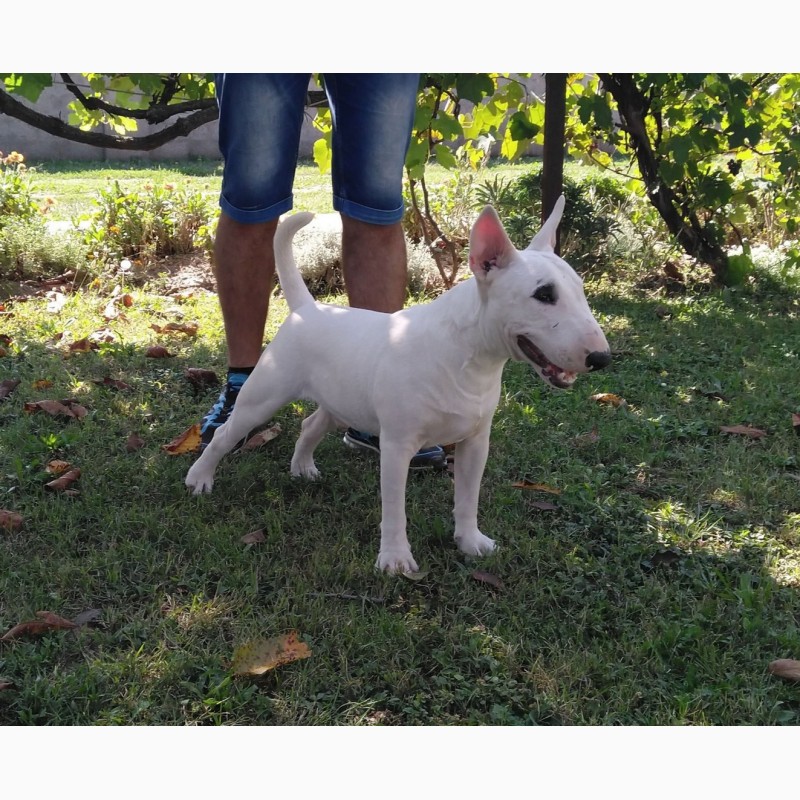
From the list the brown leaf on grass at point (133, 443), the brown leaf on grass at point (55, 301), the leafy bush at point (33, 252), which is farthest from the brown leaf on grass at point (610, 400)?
the leafy bush at point (33, 252)

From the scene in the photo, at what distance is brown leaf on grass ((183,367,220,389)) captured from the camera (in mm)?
3889

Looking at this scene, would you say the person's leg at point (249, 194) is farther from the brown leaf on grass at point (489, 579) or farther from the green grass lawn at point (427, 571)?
the brown leaf on grass at point (489, 579)

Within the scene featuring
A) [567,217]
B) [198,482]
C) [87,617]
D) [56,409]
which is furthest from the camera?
[567,217]

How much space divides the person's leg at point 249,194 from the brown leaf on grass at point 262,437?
155 mm

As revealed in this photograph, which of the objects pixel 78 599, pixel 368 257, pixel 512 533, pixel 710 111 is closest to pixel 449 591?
pixel 512 533

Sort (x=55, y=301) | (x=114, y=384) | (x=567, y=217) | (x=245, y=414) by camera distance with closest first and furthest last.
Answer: (x=245, y=414)
(x=114, y=384)
(x=55, y=301)
(x=567, y=217)

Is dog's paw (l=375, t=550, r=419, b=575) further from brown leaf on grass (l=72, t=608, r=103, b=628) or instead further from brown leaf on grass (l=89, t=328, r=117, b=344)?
brown leaf on grass (l=89, t=328, r=117, b=344)

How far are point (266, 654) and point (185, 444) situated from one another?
1.38 metres

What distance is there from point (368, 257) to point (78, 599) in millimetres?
1644

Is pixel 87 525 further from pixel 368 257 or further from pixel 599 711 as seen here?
pixel 599 711

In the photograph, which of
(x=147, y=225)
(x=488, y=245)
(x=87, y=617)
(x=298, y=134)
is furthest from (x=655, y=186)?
(x=87, y=617)

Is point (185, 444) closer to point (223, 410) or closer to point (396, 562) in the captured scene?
point (223, 410)

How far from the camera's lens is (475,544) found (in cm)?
254

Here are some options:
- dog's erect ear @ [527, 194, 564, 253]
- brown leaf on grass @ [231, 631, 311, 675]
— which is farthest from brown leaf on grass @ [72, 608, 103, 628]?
dog's erect ear @ [527, 194, 564, 253]
